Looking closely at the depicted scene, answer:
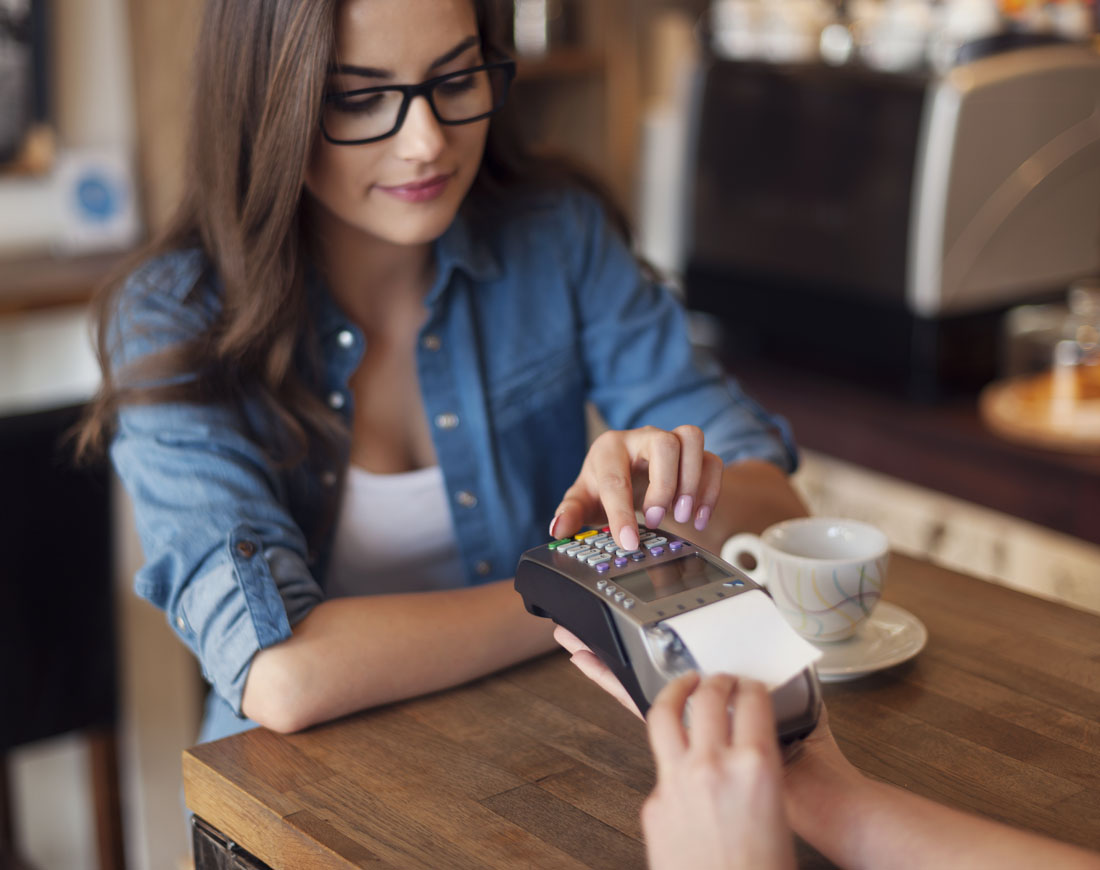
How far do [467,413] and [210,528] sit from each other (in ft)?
1.11

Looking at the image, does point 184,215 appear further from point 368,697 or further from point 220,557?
point 368,697

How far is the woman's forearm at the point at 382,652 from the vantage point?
88 cm

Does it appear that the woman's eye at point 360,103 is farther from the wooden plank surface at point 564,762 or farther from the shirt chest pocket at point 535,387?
the wooden plank surface at point 564,762

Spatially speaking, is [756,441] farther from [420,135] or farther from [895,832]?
[895,832]

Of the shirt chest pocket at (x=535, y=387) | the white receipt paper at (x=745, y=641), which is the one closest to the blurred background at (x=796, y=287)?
the shirt chest pocket at (x=535, y=387)

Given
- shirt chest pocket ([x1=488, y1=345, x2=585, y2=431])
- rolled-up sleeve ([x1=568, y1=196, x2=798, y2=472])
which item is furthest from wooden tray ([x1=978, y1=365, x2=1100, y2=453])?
shirt chest pocket ([x1=488, y1=345, x2=585, y2=431])

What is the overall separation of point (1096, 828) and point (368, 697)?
0.48 m

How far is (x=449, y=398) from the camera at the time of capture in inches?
48.6

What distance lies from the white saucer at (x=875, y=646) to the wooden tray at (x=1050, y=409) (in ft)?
2.88

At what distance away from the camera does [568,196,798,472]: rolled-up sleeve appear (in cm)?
126

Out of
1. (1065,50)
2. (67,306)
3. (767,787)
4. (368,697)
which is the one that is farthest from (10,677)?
(1065,50)

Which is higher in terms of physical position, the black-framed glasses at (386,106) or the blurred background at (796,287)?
the black-framed glasses at (386,106)

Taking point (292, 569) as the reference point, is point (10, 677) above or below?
below

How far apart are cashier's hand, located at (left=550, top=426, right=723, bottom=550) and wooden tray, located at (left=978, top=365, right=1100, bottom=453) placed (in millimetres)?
1008
